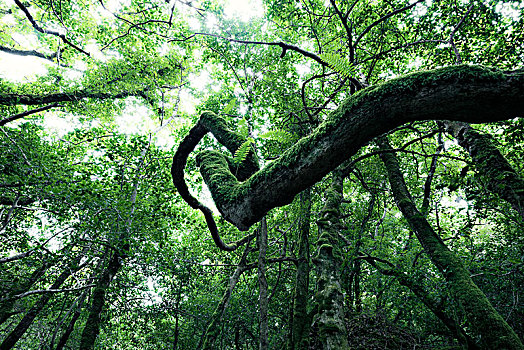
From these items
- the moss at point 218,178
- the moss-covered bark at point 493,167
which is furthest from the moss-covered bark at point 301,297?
the moss-covered bark at point 493,167

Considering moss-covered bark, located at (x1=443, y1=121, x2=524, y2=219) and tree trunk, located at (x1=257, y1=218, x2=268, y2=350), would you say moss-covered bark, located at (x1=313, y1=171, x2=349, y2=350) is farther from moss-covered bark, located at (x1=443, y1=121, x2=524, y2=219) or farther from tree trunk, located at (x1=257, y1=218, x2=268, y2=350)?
moss-covered bark, located at (x1=443, y1=121, x2=524, y2=219)

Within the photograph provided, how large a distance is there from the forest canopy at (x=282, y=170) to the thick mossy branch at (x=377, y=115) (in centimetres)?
1

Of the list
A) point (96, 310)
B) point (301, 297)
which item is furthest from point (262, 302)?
point (96, 310)

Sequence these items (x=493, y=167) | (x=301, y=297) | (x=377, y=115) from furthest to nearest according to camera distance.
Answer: (x=301, y=297) → (x=493, y=167) → (x=377, y=115)

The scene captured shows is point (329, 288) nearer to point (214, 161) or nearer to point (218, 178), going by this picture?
point (218, 178)

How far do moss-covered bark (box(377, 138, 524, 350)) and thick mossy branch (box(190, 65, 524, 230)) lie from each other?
375cm

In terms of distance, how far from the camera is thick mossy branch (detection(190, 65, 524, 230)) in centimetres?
157

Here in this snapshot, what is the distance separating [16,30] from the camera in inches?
418

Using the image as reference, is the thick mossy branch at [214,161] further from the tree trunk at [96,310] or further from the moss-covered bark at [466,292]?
the moss-covered bark at [466,292]

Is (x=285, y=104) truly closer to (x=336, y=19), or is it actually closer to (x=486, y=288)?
(x=336, y=19)

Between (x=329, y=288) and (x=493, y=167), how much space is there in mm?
3399

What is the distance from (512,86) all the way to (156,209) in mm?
7120

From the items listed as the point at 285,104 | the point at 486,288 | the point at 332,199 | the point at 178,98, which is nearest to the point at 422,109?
the point at 332,199

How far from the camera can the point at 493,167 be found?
367cm
